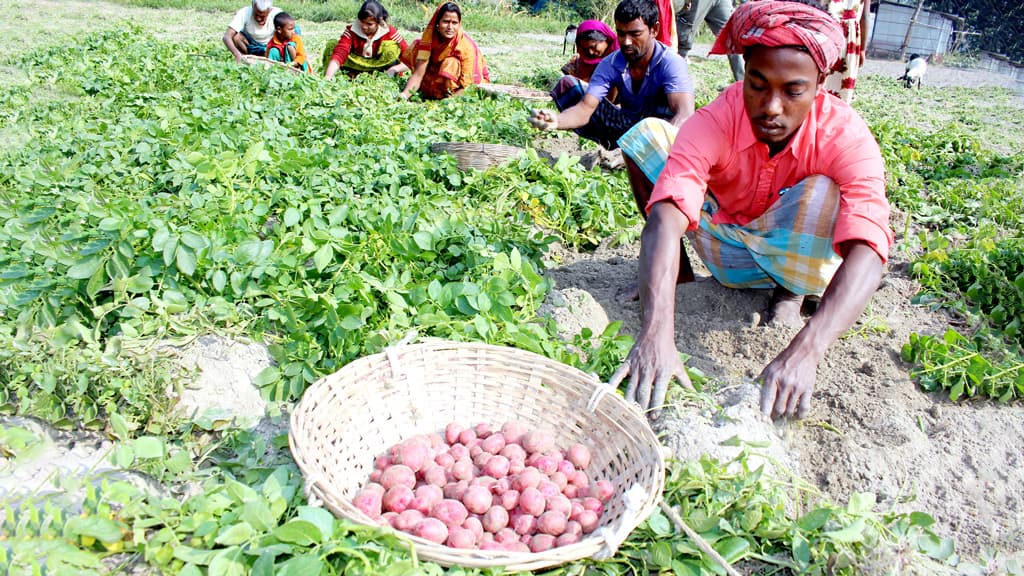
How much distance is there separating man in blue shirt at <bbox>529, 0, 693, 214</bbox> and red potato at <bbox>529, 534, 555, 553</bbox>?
258 centimetres

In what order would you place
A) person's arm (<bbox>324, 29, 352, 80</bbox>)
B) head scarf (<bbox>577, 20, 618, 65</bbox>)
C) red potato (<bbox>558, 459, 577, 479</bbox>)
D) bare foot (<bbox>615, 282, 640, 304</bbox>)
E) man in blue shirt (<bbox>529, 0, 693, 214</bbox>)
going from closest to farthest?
red potato (<bbox>558, 459, 577, 479</bbox>) → bare foot (<bbox>615, 282, 640, 304</bbox>) → man in blue shirt (<bbox>529, 0, 693, 214</bbox>) → head scarf (<bbox>577, 20, 618, 65</bbox>) → person's arm (<bbox>324, 29, 352, 80</bbox>)

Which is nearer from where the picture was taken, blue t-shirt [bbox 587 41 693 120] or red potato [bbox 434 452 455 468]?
red potato [bbox 434 452 455 468]

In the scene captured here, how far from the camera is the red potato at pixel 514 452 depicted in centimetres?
195

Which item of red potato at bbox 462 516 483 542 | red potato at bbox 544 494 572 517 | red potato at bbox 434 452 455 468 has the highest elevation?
red potato at bbox 544 494 572 517

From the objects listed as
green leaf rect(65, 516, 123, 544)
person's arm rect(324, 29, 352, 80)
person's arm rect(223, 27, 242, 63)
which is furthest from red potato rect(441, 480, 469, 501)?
person's arm rect(223, 27, 242, 63)

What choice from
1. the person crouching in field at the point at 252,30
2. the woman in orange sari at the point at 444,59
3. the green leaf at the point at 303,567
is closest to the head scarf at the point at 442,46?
the woman in orange sari at the point at 444,59

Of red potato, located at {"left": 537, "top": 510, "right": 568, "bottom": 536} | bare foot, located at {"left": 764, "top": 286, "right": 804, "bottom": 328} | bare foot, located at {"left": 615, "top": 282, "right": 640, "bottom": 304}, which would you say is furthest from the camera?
bare foot, located at {"left": 615, "top": 282, "right": 640, "bottom": 304}

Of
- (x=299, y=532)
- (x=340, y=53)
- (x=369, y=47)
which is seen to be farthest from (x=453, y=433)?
(x=369, y=47)

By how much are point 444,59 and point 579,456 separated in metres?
5.58

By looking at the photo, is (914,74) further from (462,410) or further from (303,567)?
(303,567)

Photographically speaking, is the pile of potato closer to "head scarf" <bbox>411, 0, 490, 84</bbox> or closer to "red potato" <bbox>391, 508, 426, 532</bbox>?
"red potato" <bbox>391, 508, 426, 532</bbox>

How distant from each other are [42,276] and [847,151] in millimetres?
2664

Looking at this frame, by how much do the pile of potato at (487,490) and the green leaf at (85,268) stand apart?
1102mm

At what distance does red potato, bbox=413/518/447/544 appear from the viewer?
162 cm
